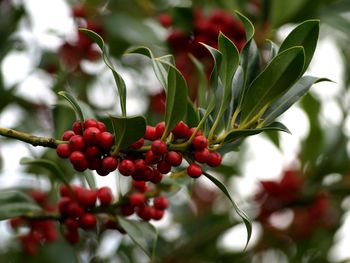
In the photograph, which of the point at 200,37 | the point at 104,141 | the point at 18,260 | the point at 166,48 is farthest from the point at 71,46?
the point at 104,141

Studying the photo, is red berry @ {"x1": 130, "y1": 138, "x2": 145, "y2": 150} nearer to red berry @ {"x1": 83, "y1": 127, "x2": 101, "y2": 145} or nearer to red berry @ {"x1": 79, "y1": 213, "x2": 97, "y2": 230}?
red berry @ {"x1": 83, "y1": 127, "x2": 101, "y2": 145}

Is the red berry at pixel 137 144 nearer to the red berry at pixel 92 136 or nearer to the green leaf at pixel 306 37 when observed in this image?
the red berry at pixel 92 136

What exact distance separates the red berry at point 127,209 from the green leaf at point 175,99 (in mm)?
364

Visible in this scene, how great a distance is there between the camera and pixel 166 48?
2.17 m

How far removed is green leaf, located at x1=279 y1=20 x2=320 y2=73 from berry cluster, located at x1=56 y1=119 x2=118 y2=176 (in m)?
0.39

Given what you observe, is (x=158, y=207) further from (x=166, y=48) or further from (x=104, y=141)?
(x=166, y=48)

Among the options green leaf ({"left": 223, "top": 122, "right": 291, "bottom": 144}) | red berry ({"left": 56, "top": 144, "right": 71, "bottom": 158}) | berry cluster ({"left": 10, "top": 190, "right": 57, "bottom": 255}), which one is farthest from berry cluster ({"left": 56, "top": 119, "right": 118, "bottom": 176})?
berry cluster ({"left": 10, "top": 190, "right": 57, "bottom": 255})

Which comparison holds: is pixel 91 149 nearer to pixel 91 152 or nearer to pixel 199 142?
pixel 91 152

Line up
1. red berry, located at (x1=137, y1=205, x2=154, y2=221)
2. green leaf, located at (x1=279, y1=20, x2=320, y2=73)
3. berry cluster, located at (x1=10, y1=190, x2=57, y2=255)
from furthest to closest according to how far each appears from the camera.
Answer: berry cluster, located at (x1=10, y1=190, x2=57, y2=255)
red berry, located at (x1=137, y1=205, x2=154, y2=221)
green leaf, located at (x1=279, y1=20, x2=320, y2=73)

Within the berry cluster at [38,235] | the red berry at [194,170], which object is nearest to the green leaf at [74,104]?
the red berry at [194,170]

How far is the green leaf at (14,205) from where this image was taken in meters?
1.38

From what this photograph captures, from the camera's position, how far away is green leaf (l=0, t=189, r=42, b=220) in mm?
1383

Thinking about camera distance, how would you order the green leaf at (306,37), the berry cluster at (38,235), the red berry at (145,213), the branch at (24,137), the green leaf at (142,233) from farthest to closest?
the berry cluster at (38,235), the red berry at (145,213), the green leaf at (142,233), the green leaf at (306,37), the branch at (24,137)

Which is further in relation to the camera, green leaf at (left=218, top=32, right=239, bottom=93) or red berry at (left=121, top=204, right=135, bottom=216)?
red berry at (left=121, top=204, right=135, bottom=216)
